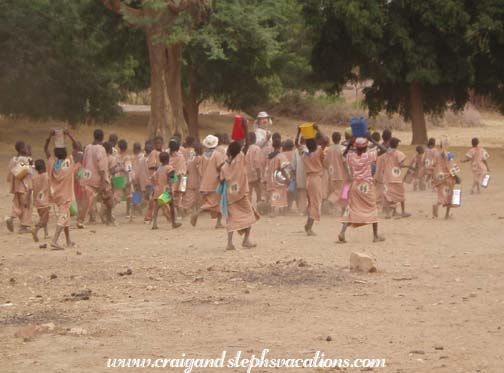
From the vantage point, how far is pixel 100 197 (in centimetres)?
1830

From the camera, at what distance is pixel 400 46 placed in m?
33.2

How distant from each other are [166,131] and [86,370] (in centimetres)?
2102

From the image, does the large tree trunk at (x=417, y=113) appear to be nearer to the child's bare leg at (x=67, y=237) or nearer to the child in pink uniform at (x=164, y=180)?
the child in pink uniform at (x=164, y=180)

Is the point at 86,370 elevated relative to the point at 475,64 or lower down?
lower down

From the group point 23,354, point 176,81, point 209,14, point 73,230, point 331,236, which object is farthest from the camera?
point 176,81

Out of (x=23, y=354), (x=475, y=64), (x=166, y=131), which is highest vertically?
(x=475, y=64)

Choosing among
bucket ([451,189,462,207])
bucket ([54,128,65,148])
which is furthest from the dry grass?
bucket ([54,128,65,148])

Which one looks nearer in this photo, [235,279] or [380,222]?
[235,279]

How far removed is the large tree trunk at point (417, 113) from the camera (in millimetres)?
35009

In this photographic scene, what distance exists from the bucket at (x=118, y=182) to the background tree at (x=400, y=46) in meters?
14.8

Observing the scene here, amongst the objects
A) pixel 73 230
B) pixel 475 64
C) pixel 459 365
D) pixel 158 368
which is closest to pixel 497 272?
pixel 459 365

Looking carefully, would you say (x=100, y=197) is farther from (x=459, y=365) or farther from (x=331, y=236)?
(x=459, y=365)

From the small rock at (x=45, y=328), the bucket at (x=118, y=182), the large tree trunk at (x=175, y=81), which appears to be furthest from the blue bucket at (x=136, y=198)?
the small rock at (x=45, y=328)

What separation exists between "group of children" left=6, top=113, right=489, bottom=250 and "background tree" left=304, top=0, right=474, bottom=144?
12737 mm
